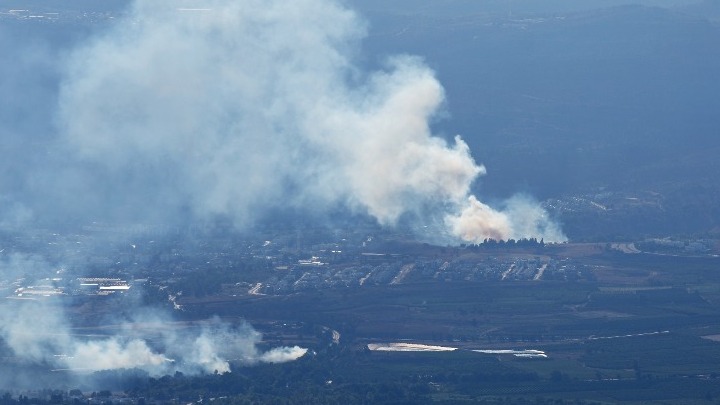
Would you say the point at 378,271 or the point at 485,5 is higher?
the point at 485,5

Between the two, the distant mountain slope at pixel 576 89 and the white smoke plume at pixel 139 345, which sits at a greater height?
the distant mountain slope at pixel 576 89

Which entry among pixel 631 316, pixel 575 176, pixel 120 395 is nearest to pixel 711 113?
pixel 575 176

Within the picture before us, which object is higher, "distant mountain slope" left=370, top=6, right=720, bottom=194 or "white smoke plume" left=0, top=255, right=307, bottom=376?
"distant mountain slope" left=370, top=6, right=720, bottom=194

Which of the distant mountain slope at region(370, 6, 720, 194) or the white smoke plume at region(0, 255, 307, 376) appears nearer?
the white smoke plume at region(0, 255, 307, 376)

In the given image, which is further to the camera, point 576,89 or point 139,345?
point 576,89

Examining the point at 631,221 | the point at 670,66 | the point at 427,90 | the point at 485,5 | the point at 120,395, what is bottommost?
the point at 120,395

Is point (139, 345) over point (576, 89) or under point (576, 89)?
under

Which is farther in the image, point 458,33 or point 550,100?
point 458,33

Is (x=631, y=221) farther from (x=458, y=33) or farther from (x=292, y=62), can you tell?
(x=458, y=33)

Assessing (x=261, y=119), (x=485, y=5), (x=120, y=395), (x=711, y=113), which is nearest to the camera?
(x=120, y=395)

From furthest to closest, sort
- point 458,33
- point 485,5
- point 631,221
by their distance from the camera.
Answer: point 485,5 < point 458,33 < point 631,221

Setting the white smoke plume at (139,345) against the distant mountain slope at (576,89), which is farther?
the distant mountain slope at (576,89)
